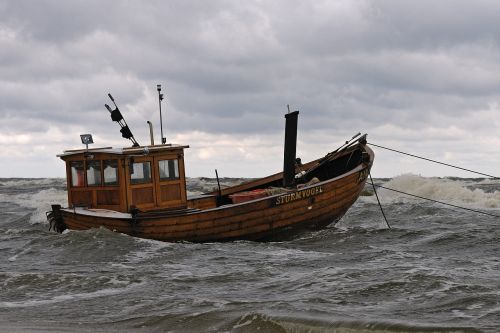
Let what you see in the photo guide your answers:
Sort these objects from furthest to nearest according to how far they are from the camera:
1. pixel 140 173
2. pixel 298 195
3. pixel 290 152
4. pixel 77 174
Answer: pixel 290 152
pixel 77 174
pixel 298 195
pixel 140 173

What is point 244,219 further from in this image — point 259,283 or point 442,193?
point 442,193

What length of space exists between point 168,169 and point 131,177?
37.2 inches

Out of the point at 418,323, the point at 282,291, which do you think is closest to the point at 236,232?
the point at 282,291

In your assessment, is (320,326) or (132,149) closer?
(320,326)

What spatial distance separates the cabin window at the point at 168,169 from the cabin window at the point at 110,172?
1.02m

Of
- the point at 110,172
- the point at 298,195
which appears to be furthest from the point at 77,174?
the point at 298,195

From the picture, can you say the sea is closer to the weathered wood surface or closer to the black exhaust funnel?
the weathered wood surface

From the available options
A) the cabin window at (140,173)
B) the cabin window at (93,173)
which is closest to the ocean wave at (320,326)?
the cabin window at (140,173)

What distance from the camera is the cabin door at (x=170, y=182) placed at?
742 inches

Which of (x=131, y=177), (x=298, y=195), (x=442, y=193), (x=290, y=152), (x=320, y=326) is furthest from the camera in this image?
(x=442, y=193)

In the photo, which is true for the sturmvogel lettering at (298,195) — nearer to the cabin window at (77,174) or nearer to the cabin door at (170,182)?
the cabin door at (170,182)

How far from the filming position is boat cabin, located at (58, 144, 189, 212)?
18.5m

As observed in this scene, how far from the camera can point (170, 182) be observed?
1903cm

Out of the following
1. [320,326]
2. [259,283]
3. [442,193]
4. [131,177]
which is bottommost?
[320,326]
